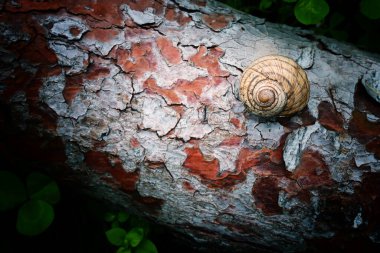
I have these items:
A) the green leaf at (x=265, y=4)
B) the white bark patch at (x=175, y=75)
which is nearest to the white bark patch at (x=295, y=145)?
the white bark patch at (x=175, y=75)

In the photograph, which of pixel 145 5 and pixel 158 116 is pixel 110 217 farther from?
pixel 145 5

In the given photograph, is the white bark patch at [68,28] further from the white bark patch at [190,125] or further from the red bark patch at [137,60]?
the white bark patch at [190,125]

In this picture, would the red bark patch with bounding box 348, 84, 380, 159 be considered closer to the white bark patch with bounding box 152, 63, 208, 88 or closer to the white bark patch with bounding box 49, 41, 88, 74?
the white bark patch with bounding box 152, 63, 208, 88

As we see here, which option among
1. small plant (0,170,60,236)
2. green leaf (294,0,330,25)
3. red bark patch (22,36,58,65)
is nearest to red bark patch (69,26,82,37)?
red bark patch (22,36,58,65)

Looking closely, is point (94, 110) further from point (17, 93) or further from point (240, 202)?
point (240, 202)

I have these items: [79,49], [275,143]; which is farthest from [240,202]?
[79,49]

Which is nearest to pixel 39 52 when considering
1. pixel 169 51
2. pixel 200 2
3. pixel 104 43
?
pixel 104 43
